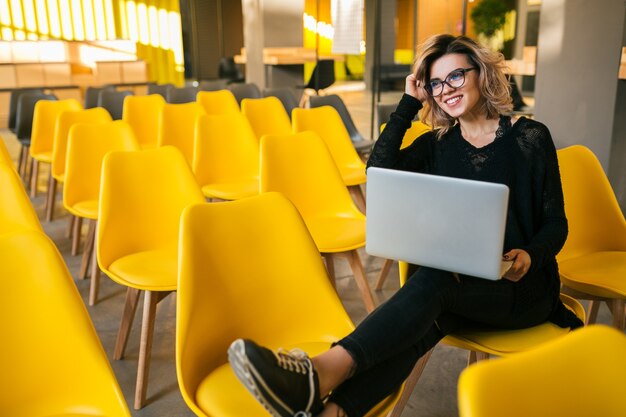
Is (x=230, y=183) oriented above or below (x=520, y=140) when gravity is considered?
below

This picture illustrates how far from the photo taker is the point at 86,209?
3234 millimetres

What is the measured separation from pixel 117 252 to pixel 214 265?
948 millimetres

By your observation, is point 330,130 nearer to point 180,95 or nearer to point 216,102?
point 216,102

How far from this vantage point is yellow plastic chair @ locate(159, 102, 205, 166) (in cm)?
433

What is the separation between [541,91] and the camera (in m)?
4.72

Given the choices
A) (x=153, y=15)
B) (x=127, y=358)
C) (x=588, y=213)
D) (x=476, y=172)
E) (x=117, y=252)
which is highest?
(x=153, y=15)

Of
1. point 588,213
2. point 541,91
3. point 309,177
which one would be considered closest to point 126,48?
point 541,91

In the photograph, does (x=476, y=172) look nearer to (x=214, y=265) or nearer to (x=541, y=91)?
(x=214, y=265)

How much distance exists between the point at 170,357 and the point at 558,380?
1.99m

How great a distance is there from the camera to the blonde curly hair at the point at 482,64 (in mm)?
1932

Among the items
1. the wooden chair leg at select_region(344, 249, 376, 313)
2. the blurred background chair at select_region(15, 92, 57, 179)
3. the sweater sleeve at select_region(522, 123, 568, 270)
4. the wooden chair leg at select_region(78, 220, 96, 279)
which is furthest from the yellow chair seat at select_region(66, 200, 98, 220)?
the blurred background chair at select_region(15, 92, 57, 179)

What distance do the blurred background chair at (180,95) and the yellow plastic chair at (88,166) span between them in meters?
2.86

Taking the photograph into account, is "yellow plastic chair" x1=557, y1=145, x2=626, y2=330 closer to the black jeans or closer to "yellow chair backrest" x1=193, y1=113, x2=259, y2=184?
the black jeans

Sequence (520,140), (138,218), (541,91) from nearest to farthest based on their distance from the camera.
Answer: (520,140)
(138,218)
(541,91)
